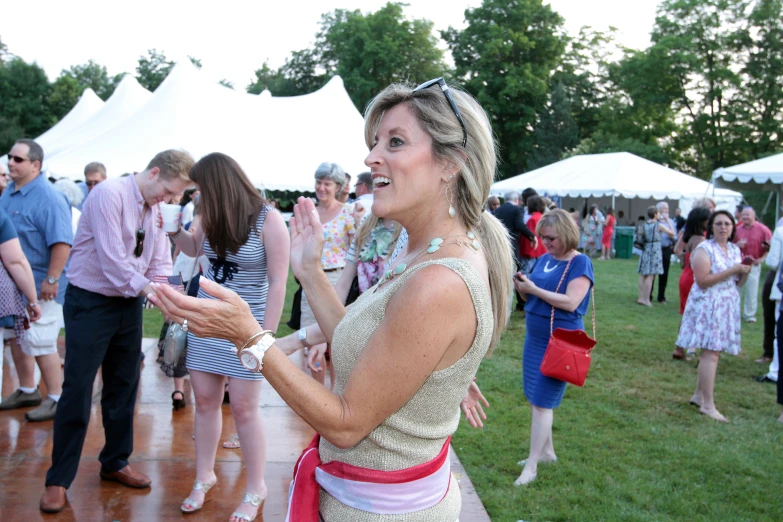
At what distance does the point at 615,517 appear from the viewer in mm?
3975

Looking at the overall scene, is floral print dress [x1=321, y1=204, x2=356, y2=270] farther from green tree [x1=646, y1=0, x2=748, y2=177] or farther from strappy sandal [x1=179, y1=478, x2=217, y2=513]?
green tree [x1=646, y1=0, x2=748, y2=177]

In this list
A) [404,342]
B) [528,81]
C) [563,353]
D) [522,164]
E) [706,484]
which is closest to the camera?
[404,342]

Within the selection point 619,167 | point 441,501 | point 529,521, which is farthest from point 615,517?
point 619,167

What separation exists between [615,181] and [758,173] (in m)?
9.04

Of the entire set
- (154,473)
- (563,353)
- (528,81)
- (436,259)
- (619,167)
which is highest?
(528,81)

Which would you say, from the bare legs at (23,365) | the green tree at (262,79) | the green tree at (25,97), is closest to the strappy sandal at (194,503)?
the bare legs at (23,365)

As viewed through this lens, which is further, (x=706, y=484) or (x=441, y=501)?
(x=706, y=484)

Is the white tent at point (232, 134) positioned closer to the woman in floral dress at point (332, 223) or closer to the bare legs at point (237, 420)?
the woman in floral dress at point (332, 223)

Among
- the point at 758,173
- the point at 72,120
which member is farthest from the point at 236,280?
the point at 72,120

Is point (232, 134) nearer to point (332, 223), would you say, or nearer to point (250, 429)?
point (332, 223)

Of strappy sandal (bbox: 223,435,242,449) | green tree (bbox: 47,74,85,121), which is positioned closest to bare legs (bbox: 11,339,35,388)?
strappy sandal (bbox: 223,435,242,449)

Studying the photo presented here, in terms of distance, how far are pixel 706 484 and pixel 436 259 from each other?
3.97 meters

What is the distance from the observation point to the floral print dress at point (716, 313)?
6055 mm

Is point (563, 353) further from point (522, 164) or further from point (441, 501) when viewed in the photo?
point (522, 164)
